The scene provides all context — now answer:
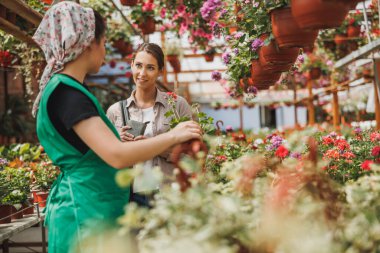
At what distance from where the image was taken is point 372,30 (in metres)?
7.96

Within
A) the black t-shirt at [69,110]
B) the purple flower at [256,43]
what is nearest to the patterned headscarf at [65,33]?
the black t-shirt at [69,110]

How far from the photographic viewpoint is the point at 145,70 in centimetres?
277

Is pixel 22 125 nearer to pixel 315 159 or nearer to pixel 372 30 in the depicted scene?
pixel 372 30

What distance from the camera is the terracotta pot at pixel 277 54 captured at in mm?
2766

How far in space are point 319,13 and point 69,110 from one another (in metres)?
0.89

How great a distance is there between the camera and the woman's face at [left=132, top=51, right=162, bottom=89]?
2.77 metres

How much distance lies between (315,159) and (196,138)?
389mm

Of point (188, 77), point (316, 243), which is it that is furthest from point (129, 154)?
point (188, 77)

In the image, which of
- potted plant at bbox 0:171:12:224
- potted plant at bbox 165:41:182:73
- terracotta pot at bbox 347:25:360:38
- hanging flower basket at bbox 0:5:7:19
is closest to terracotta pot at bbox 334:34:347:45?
terracotta pot at bbox 347:25:360:38

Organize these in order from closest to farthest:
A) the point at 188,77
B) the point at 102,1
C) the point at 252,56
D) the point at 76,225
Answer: the point at 76,225 < the point at 252,56 < the point at 102,1 < the point at 188,77

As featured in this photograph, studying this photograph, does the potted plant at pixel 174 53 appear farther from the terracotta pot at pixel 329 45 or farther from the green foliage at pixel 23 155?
the green foliage at pixel 23 155

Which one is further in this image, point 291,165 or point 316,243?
point 291,165

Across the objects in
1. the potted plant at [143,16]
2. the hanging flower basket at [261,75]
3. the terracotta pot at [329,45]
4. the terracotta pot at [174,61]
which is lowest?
the hanging flower basket at [261,75]

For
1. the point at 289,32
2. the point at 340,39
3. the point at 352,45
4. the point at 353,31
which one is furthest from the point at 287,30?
the point at 352,45
